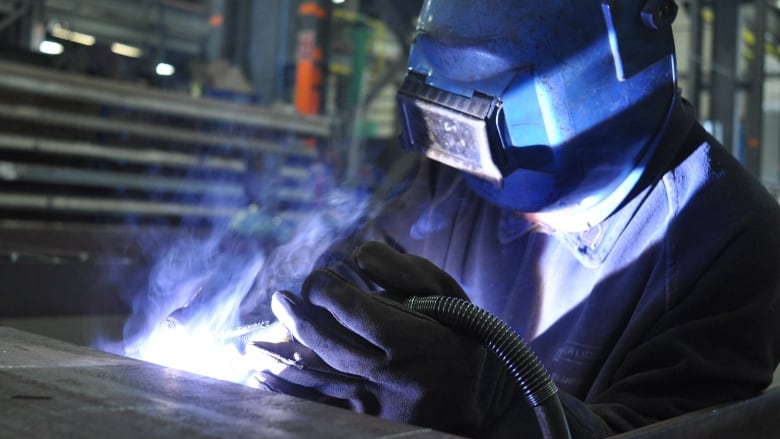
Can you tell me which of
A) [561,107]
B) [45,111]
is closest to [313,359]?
[561,107]

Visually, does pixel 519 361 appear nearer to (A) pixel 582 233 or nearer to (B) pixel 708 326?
(B) pixel 708 326

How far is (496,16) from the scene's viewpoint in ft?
4.37

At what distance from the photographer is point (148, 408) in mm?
697

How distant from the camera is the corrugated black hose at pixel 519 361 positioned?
2.90ft

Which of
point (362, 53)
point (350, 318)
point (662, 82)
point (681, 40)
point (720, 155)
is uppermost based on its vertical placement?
point (681, 40)

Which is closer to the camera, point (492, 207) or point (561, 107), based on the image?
point (561, 107)

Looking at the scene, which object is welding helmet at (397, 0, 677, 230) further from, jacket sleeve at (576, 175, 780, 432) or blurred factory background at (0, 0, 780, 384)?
blurred factory background at (0, 0, 780, 384)

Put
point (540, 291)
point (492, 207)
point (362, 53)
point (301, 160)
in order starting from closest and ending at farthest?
point (540, 291)
point (492, 207)
point (301, 160)
point (362, 53)

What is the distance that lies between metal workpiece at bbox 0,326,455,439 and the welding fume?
0.55 ft

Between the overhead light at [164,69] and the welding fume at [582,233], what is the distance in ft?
11.4

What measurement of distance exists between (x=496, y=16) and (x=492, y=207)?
45cm

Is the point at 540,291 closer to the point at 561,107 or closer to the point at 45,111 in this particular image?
the point at 561,107

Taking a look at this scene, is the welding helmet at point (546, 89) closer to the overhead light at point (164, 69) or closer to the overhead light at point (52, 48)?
the overhead light at point (52, 48)

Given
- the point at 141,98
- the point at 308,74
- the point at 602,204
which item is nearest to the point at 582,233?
the point at 602,204
